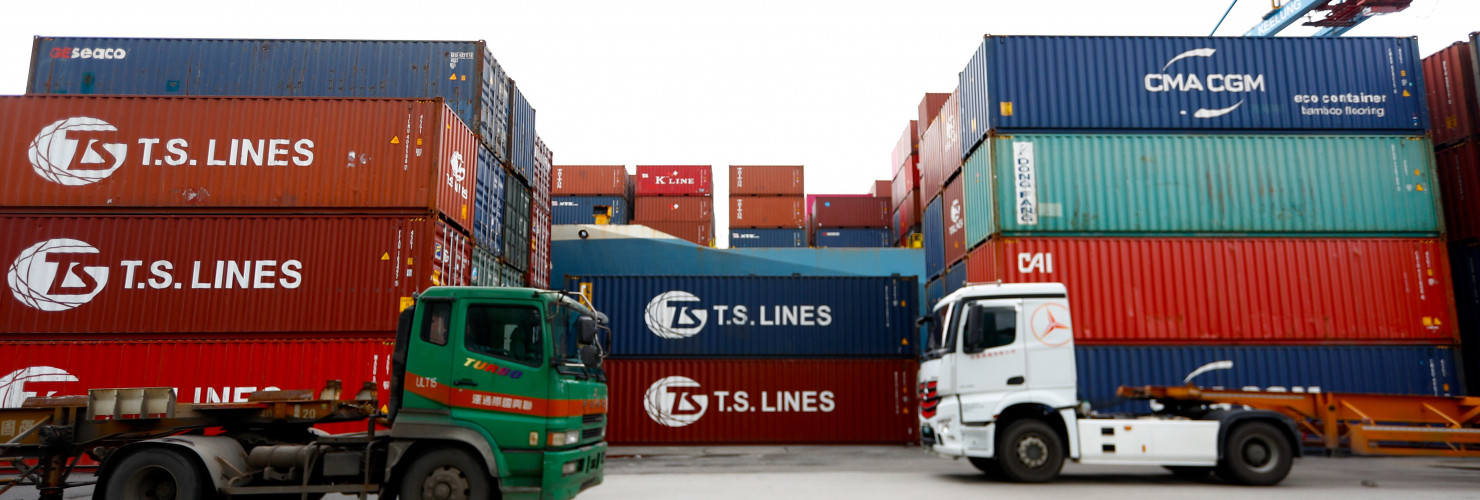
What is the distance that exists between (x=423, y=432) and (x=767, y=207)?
37.2 m

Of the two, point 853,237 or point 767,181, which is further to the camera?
point 767,181

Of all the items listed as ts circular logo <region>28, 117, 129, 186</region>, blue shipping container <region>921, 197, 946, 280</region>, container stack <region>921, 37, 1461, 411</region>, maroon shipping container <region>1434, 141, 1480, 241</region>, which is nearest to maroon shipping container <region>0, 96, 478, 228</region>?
ts circular logo <region>28, 117, 129, 186</region>

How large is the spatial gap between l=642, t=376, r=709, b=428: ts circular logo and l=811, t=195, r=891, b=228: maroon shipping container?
2614 centimetres

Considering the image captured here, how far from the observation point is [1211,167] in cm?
1412

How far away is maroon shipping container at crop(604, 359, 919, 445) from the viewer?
17.0 metres

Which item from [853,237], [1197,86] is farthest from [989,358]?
[853,237]

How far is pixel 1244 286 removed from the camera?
13555mm

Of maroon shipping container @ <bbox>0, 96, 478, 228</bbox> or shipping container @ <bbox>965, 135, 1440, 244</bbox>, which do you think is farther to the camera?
shipping container @ <bbox>965, 135, 1440, 244</bbox>

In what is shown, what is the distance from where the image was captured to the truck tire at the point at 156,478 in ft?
24.4

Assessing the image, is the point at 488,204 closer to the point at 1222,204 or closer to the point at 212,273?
the point at 212,273

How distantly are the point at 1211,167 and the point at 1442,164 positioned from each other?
5.32 meters

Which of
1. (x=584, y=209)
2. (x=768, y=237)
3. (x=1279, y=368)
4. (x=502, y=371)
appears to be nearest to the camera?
(x=502, y=371)

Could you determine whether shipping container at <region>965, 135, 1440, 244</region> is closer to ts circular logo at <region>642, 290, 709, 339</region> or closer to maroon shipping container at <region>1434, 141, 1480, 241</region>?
maroon shipping container at <region>1434, 141, 1480, 241</region>

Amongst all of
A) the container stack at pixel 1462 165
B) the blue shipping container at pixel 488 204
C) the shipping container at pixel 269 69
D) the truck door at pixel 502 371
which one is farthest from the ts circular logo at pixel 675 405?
the container stack at pixel 1462 165
